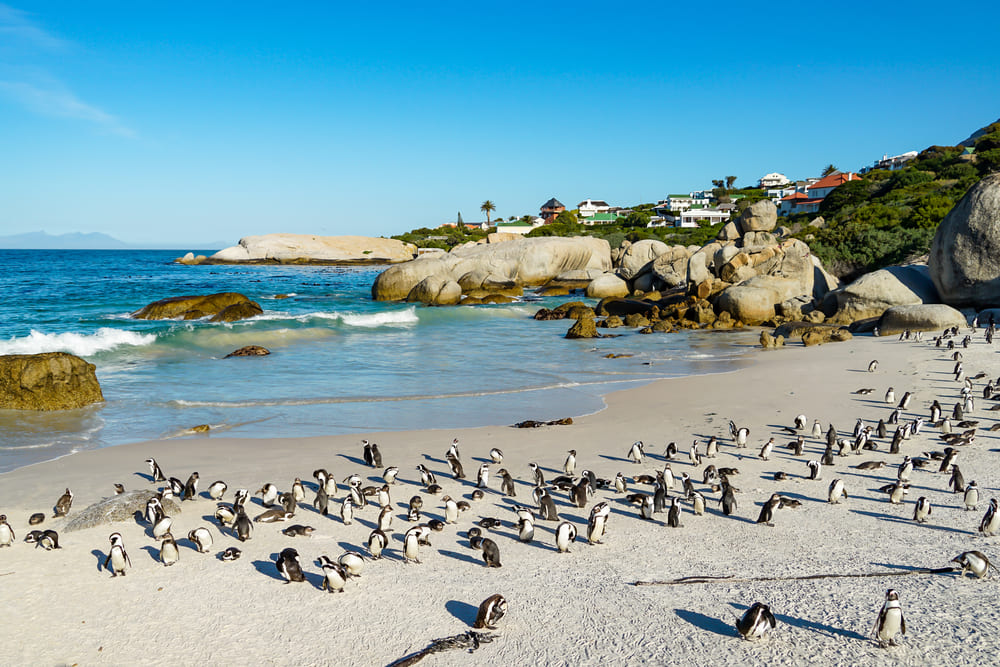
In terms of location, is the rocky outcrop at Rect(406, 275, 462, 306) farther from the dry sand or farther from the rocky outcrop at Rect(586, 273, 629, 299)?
the dry sand

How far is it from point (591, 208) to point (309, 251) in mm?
79351

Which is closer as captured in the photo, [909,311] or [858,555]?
[858,555]

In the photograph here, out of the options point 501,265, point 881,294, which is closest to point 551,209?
point 501,265

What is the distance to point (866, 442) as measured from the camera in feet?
41.4

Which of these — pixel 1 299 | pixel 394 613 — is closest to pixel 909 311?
pixel 394 613

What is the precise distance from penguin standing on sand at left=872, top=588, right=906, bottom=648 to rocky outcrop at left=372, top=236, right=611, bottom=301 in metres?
48.5

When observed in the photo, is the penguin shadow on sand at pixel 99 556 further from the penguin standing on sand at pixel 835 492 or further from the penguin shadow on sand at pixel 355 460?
the penguin standing on sand at pixel 835 492

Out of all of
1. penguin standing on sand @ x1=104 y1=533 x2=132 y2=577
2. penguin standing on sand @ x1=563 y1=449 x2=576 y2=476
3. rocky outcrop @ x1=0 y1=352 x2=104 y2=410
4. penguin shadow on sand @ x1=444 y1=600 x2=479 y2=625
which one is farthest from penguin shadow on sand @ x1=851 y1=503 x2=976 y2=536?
rocky outcrop @ x1=0 y1=352 x2=104 y2=410

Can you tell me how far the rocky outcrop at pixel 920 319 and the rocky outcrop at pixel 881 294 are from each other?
237cm

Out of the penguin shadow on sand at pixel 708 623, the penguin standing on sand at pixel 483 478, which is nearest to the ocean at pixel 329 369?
the penguin standing on sand at pixel 483 478

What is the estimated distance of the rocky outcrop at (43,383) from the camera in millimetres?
17109

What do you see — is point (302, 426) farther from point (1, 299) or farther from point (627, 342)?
point (1, 299)

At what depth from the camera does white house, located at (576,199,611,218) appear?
165012 millimetres

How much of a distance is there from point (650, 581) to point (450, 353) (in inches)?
833
